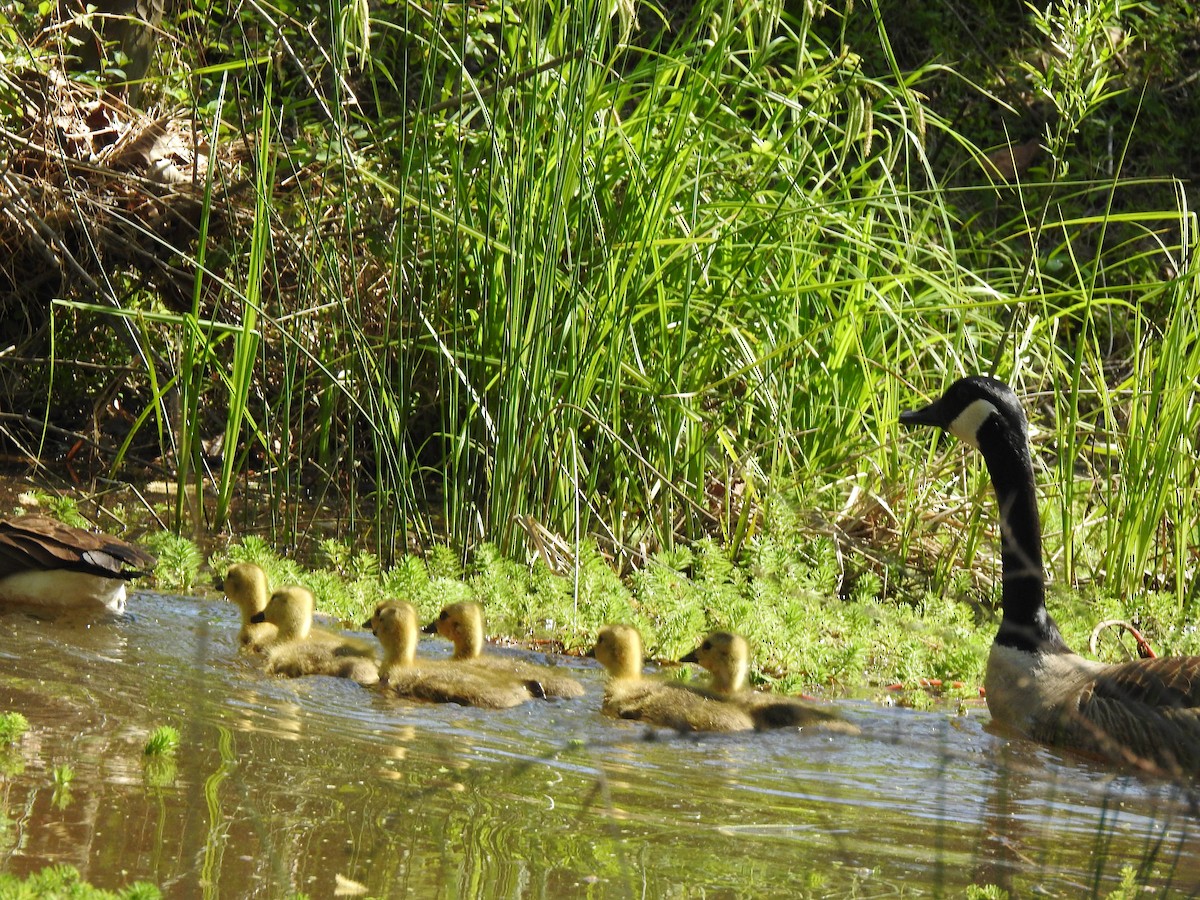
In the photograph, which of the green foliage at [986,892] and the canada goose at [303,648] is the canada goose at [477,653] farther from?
the green foliage at [986,892]

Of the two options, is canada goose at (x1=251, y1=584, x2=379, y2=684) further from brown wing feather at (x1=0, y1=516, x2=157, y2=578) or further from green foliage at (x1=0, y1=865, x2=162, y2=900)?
green foliage at (x1=0, y1=865, x2=162, y2=900)

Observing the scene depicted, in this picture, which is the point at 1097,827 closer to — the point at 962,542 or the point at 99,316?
the point at 962,542

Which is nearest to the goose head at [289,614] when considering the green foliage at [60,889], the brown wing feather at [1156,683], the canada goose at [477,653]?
the canada goose at [477,653]

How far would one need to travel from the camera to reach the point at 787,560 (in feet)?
23.6

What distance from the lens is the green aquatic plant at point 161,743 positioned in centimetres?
396

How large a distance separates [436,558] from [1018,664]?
2.71 m

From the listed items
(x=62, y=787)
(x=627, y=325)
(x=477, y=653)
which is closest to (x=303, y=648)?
(x=477, y=653)

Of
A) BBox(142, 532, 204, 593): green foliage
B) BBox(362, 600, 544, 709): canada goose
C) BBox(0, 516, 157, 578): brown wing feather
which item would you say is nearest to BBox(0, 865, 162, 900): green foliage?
BBox(362, 600, 544, 709): canada goose

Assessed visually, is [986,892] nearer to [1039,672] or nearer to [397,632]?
[1039,672]

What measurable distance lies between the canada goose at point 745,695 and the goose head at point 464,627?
0.80m

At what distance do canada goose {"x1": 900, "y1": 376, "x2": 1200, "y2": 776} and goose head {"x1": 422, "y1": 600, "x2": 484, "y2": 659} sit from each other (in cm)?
195

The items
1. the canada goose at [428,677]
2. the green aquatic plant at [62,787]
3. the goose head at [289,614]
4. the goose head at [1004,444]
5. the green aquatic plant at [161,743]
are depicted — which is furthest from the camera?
the goose head at [1004,444]

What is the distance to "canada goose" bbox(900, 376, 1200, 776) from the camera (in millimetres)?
5129

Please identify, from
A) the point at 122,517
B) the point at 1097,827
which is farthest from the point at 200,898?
the point at 122,517
